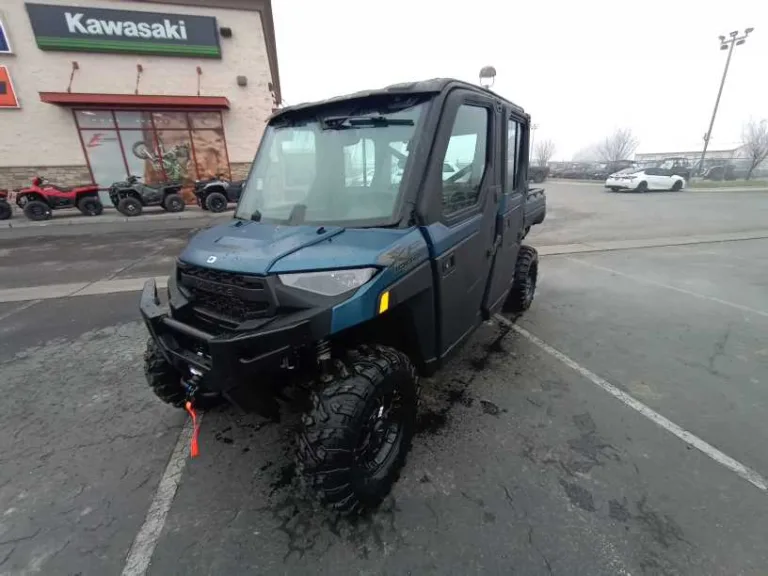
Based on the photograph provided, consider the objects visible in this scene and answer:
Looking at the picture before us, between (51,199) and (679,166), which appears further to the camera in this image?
(679,166)

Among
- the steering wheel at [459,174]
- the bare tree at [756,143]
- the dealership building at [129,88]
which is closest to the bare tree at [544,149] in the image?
the bare tree at [756,143]

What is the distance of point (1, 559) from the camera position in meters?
1.87

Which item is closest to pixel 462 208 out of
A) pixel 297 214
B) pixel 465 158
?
pixel 465 158

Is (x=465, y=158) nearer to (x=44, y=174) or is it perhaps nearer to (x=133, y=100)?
(x=133, y=100)

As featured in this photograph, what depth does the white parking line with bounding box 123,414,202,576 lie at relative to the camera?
186 centimetres

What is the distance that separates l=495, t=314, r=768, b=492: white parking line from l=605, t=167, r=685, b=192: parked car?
2454 cm

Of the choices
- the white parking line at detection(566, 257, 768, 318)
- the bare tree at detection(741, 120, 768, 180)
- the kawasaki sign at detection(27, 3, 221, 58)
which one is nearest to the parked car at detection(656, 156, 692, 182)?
the bare tree at detection(741, 120, 768, 180)

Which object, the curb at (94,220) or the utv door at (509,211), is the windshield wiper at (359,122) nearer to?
the utv door at (509,211)

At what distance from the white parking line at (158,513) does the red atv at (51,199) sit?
1507 centimetres

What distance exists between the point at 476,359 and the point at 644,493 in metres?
1.79

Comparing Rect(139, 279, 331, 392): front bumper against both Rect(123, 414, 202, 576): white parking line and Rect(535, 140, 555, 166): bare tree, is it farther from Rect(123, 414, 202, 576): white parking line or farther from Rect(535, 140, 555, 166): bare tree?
Rect(535, 140, 555, 166): bare tree

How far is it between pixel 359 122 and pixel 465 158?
812 millimetres

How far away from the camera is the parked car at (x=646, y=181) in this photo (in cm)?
2305

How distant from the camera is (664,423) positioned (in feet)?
9.23
